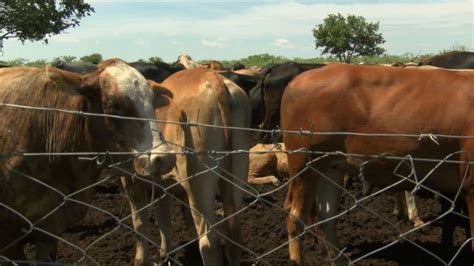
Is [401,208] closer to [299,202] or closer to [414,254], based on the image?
[414,254]

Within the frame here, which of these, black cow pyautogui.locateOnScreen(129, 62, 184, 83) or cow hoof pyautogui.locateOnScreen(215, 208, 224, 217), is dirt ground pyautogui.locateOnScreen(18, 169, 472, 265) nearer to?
cow hoof pyautogui.locateOnScreen(215, 208, 224, 217)

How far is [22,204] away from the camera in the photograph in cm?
425

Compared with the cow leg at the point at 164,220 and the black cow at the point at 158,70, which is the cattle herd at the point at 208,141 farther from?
the black cow at the point at 158,70

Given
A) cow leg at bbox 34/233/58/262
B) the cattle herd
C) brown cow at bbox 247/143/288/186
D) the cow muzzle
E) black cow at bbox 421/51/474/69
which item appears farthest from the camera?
black cow at bbox 421/51/474/69

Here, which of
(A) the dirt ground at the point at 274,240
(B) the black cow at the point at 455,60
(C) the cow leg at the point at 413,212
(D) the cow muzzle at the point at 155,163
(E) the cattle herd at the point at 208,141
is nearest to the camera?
(D) the cow muzzle at the point at 155,163

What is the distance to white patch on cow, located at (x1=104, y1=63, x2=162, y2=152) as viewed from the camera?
4332 mm

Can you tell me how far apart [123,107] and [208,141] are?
5.71ft

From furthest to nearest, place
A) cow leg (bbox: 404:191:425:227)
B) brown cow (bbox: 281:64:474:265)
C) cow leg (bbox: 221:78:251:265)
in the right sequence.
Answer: cow leg (bbox: 404:191:425:227), cow leg (bbox: 221:78:251:265), brown cow (bbox: 281:64:474:265)

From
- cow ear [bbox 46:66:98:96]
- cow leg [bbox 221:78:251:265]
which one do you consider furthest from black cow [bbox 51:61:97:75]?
cow ear [bbox 46:66:98:96]

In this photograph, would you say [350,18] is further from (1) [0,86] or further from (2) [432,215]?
(1) [0,86]

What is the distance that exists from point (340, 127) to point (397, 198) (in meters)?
3.37

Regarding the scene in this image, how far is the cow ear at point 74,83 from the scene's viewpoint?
4358 mm

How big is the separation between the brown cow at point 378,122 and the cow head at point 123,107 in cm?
169

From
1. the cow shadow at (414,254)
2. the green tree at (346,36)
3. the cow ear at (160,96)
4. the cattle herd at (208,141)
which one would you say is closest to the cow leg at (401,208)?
the cattle herd at (208,141)
